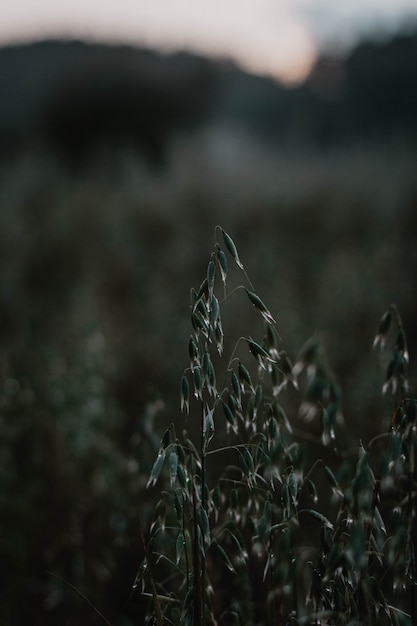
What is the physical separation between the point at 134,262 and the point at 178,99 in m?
9.61

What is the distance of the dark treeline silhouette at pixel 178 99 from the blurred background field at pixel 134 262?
0.08 meters

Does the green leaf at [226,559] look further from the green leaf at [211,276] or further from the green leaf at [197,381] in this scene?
the green leaf at [211,276]

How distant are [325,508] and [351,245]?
4361 millimetres

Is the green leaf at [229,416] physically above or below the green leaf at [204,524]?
above

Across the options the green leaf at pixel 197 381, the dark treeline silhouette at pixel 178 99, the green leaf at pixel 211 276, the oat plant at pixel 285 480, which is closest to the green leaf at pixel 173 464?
the oat plant at pixel 285 480

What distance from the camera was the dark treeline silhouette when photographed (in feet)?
42.3

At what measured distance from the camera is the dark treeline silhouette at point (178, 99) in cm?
1290

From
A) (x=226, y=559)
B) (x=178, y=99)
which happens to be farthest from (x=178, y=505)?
(x=178, y=99)

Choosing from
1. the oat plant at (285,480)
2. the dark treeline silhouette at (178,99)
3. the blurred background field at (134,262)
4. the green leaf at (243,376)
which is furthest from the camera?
the dark treeline silhouette at (178,99)

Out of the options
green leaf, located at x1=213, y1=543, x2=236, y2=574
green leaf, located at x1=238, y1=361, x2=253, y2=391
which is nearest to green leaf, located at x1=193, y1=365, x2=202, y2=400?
green leaf, located at x1=238, y1=361, x2=253, y2=391

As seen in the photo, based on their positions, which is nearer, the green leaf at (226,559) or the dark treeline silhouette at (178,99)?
the green leaf at (226,559)

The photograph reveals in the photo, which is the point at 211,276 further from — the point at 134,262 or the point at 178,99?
the point at 178,99

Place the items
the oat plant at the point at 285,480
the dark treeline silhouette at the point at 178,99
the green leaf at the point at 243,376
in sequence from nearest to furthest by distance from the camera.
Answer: the oat plant at the point at 285,480 → the green leaf at the point at 243,376 → the dark treeline silhouette at the point at 178,99

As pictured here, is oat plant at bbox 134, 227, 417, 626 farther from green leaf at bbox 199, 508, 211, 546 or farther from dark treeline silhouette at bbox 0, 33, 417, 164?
dark treeline silhouette at bbox 0, 33, 417, 164
